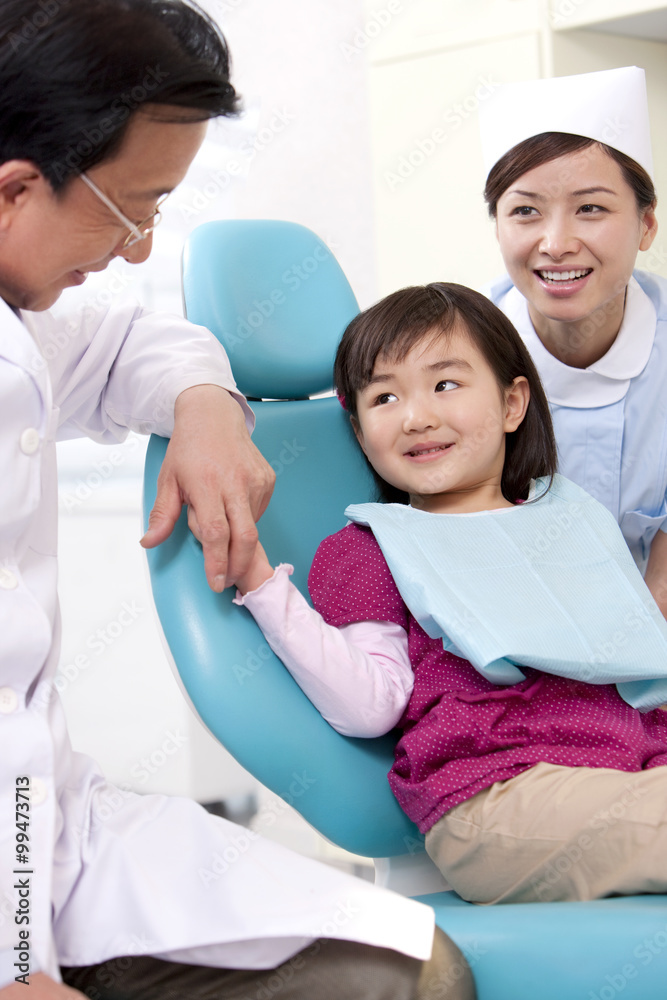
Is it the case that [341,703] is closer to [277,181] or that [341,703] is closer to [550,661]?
[550,661]

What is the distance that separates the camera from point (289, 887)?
828mm

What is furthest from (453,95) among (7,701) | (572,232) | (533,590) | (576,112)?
(7,701)

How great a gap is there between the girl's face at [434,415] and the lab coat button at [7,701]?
1.93ft

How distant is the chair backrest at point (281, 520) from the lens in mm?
1090

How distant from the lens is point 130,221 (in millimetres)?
874

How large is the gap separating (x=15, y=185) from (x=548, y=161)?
91cm

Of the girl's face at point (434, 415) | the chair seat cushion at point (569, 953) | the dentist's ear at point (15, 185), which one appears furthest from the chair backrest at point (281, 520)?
the dentist's ear at point (15, 185)

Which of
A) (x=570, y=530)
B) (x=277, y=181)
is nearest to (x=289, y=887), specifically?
(x=570, y=530)

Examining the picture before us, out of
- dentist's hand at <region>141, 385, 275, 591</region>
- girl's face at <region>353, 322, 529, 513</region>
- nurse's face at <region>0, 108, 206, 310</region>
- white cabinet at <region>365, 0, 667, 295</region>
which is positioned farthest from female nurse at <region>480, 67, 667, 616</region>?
nurse's face at <region>0, 108, 206, 310</region>

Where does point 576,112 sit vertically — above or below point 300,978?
above

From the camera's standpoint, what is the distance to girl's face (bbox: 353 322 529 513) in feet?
4.07

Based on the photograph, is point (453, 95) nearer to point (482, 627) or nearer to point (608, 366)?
point (608, 366)

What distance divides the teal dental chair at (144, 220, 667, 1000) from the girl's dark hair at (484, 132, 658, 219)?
300mm

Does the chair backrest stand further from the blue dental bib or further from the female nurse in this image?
the female nurse
